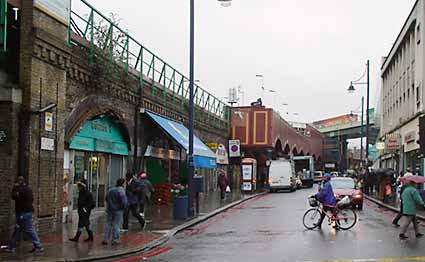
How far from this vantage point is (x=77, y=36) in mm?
19281

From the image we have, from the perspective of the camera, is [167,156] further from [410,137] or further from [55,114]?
[410,137]

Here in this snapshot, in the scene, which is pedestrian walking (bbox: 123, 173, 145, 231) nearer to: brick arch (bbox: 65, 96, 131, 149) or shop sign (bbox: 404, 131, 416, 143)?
brick arch (bbox: 65, 96, 131, 149)

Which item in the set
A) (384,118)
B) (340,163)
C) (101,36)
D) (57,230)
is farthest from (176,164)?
(340,163)

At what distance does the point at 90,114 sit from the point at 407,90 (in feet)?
88.7

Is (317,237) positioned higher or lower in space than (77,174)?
lower

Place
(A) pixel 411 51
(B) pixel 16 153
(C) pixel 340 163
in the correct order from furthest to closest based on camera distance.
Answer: (C) pixel 340 163, (A) pixel 411 51, (B) pixel 16 153

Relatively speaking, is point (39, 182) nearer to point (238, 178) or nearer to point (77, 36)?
point (77, 36)

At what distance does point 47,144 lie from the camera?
1612cm

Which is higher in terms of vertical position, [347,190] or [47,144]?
[47,144]

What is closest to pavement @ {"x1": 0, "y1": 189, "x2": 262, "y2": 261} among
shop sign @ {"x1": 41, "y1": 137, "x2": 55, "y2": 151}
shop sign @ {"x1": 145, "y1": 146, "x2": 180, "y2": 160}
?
shop sign @ {"x1": 41, "y1": 137, "x2": 55, "y2": 151}

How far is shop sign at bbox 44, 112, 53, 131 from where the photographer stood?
52.7 ft

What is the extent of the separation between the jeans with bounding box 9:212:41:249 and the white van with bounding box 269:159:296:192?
3630 cm

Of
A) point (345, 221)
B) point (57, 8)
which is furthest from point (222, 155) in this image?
point (57, 8)

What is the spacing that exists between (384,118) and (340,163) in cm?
5595
